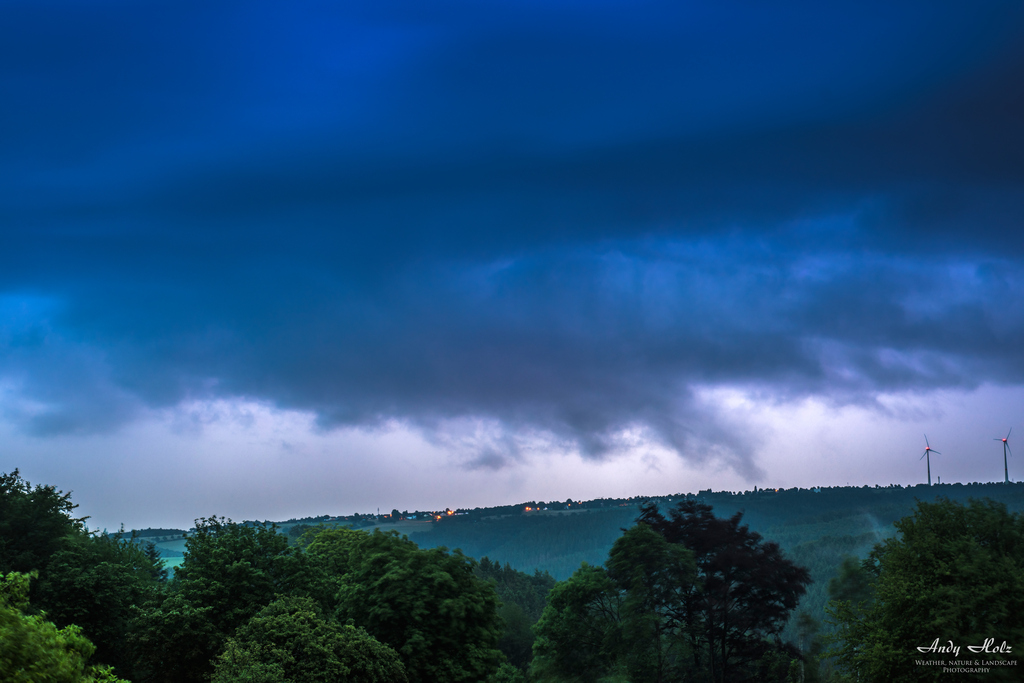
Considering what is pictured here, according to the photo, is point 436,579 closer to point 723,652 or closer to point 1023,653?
point 723,652

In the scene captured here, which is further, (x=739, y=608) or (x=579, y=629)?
(x=579, y=629)

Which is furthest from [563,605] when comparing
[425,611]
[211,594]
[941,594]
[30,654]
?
[30,654]

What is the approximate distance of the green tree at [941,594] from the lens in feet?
110

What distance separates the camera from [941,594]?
34.8m

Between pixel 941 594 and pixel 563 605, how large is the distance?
30.6m

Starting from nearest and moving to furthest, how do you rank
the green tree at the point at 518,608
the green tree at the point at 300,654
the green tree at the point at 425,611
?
1. the green tree at the point at 300,654
2. the green tree at the point at 425,611
3. the green tree at the point at 518,608

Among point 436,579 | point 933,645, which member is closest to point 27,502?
point 436,579

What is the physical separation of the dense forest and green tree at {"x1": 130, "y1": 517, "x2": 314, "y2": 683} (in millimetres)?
107

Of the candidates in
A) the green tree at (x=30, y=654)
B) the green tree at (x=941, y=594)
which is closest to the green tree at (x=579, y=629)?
the green tree at (x=941, y=594)

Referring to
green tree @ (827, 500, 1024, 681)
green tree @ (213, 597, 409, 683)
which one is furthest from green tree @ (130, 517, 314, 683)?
green tree @ (827, 500, 1024, 681)

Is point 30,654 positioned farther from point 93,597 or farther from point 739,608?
point 739,608

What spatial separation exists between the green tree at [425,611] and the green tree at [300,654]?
525 inches

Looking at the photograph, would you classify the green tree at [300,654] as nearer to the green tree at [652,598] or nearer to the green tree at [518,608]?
the green tree at [652,598]

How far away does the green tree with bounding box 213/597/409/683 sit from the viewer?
32.0 meters
